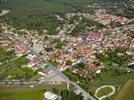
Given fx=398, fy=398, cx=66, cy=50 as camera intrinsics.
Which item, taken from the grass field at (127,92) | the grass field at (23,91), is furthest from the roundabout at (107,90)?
the grass field at (23,91)

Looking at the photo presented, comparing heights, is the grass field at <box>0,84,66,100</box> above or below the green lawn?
below

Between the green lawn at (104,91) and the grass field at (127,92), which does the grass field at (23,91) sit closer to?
the green lawn at (104,91)

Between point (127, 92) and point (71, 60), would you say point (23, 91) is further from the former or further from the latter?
point (127, 92)

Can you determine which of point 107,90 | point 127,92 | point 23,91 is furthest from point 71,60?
point 127,92

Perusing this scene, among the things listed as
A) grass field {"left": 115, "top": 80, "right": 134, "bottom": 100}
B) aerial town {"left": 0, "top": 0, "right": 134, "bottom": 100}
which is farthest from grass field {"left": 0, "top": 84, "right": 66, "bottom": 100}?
grass field {"left": 115, "top": 80, "right": 134, "bottom": 100}

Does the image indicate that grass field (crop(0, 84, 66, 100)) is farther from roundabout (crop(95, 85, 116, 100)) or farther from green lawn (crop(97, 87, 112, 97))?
green lawn (crop(97, 87, 112, 97))

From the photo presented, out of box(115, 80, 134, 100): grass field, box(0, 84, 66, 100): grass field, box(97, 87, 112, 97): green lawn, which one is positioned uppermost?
box(115, 80, 134, 100): grass field
